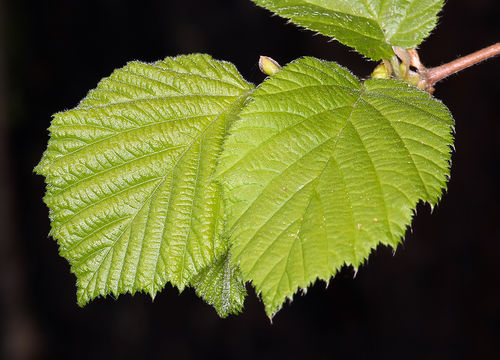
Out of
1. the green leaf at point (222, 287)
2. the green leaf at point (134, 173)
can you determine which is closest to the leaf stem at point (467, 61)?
the green leaf at point (134, 173)

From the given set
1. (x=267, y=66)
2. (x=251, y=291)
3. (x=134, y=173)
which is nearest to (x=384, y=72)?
(x=267, y=66)

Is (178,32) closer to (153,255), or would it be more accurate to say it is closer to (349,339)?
(349,339)

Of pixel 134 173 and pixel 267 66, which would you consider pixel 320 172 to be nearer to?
pixel 267 66

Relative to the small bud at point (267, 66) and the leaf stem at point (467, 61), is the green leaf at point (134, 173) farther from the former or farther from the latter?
the leaf stem at point (467, 61)

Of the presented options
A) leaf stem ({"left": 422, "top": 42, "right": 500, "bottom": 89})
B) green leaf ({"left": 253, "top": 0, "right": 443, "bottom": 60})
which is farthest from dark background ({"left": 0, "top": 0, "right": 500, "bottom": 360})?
leaf stem ({"left": 422, "top": 42, "right": 500, "bottom": 89})

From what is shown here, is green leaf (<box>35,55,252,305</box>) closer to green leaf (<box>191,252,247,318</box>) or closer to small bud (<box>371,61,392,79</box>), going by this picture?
green leaf (<box>191,252,247,318</box>)

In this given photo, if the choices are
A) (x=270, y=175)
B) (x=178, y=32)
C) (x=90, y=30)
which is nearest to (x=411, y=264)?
(x=178, y=32)
